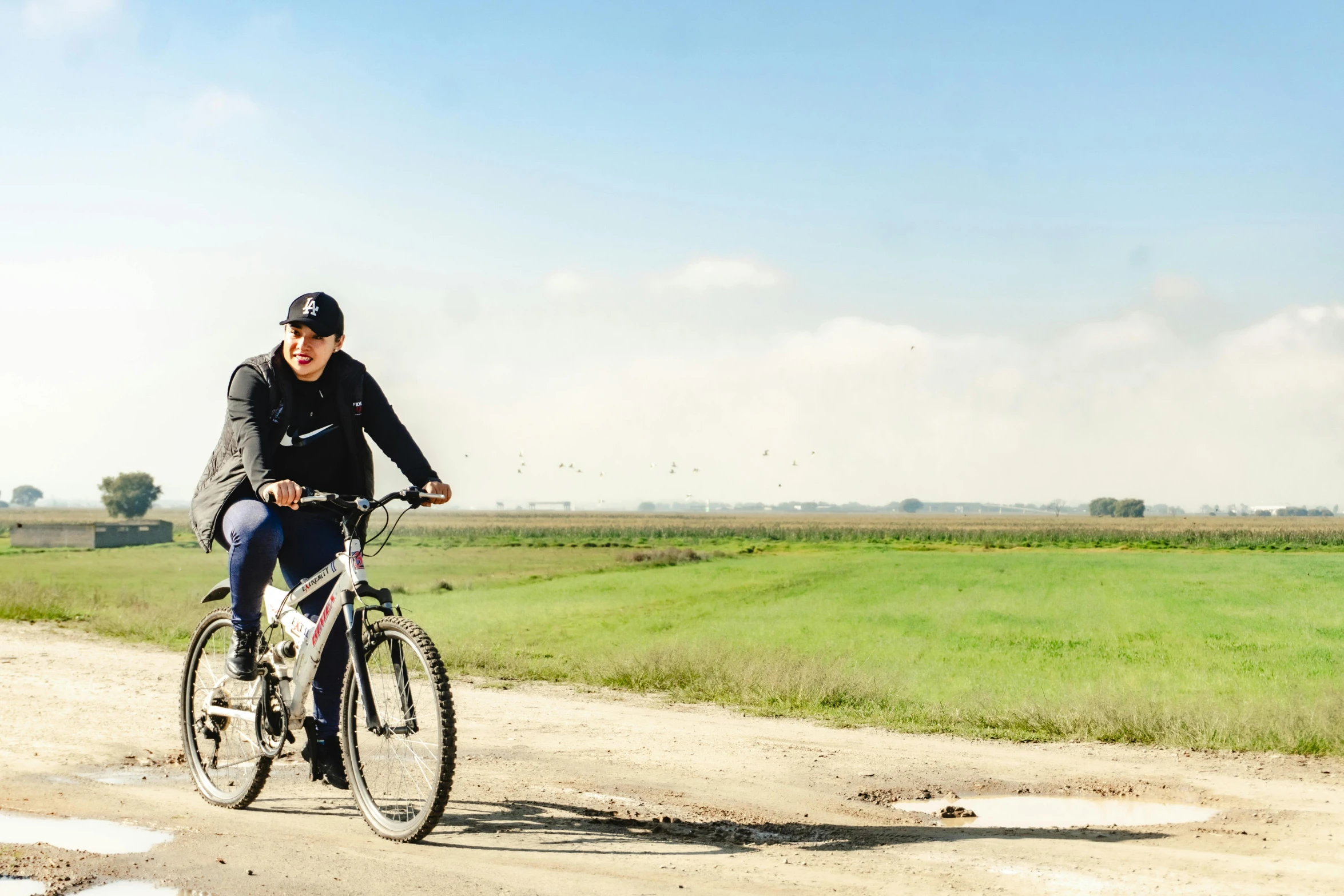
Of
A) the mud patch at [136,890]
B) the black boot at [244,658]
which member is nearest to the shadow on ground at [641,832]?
the black boot at [244,658]

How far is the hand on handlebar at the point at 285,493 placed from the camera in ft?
17.5

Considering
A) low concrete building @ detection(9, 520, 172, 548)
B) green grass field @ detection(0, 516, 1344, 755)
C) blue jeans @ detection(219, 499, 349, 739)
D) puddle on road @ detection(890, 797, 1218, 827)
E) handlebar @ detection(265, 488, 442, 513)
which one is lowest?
low concrete building @ detection(9, 520, 172, 548)

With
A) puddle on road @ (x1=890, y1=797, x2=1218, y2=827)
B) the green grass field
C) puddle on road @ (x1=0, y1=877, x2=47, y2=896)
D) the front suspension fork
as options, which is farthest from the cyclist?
the green grass field

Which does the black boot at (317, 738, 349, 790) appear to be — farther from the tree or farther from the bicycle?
the tree

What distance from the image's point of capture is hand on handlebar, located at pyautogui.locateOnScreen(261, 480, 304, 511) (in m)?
5.34

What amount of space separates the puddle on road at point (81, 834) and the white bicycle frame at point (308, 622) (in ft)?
2.69

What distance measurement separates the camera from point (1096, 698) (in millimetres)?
10500

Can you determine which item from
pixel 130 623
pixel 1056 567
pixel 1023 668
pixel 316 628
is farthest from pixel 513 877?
pixel 1056 567

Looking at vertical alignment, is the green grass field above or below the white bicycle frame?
below

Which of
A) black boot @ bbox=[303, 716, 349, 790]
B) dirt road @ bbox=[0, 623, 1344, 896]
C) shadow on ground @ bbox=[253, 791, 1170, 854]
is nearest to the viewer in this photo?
dirt road @ bbox=[0, 623, 1344, 896]

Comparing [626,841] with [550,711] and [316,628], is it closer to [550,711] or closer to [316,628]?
[316,628]

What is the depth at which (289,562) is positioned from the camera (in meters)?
6.11

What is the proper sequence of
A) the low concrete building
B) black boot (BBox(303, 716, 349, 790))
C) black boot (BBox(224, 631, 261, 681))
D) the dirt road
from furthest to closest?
the low concrete building
black boot (BBox(224, 631, 261, 681))
black boot (BBox(303, 716, 349, 790))
the dirt road

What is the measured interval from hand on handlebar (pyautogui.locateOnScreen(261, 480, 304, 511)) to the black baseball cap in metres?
0.88
